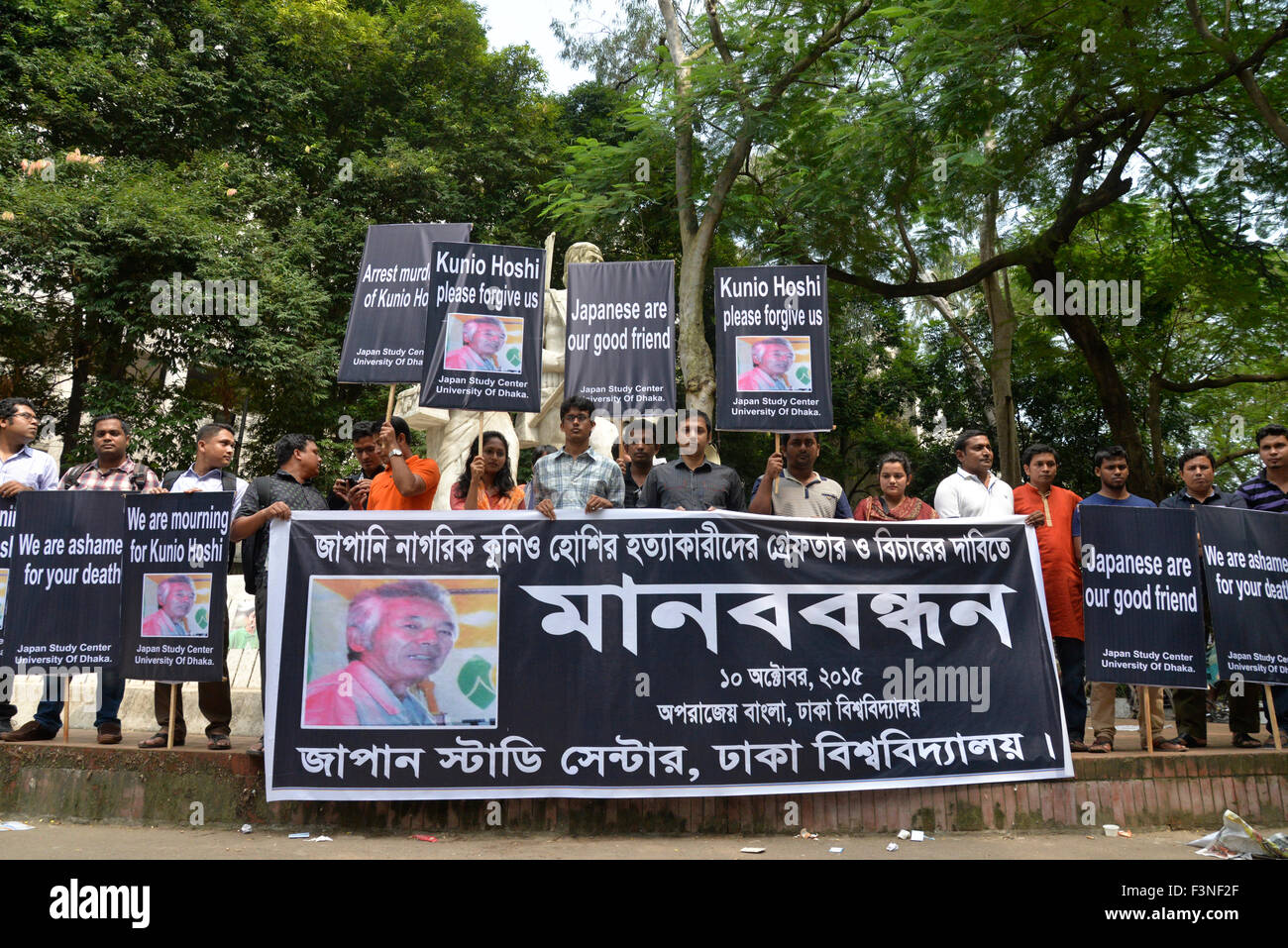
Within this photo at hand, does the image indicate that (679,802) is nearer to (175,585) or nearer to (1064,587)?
(1064,587)

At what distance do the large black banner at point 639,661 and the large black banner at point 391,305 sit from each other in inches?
92.7

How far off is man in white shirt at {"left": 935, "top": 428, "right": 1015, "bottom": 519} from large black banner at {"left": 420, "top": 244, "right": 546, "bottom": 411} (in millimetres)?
2821

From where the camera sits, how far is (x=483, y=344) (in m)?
7.28

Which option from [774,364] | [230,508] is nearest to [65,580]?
[230,508]

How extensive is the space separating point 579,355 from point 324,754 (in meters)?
3.60

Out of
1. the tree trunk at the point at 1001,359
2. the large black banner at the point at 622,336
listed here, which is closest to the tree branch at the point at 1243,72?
the tree trunk at the point at 1001,359

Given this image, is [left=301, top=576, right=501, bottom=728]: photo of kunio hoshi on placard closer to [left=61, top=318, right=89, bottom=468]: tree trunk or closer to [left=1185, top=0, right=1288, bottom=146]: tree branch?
[left=1185, top=0, right=1288, bottom=146]: tree branch

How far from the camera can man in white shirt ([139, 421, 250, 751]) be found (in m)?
6.07

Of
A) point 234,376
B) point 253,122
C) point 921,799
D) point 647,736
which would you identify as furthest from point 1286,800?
point 253,122

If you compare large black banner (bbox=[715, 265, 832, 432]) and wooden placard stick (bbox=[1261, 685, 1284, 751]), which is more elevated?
large black banner (bbox=[715, 265, 832, 432])

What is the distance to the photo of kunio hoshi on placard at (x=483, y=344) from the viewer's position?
23.7ft

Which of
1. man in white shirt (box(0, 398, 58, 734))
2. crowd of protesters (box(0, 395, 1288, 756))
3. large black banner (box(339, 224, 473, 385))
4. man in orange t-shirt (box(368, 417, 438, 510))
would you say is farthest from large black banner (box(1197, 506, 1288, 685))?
man in white shirt (box(0, 398, 58, 734))

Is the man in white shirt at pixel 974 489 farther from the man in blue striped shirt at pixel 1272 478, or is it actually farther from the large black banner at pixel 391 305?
the large black banner at pixel 391 305

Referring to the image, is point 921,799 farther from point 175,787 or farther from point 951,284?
point 951,284
